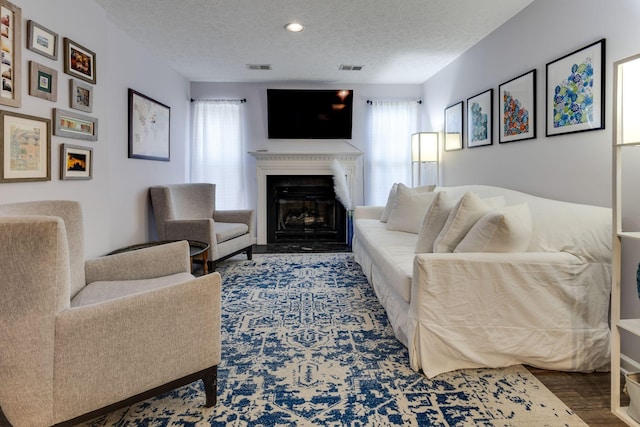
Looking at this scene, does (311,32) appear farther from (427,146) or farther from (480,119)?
(427,146)

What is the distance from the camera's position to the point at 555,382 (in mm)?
1881

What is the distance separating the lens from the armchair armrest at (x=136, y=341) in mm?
1301

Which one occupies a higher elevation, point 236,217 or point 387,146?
point 387,146

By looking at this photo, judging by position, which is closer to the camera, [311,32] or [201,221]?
[311,32]

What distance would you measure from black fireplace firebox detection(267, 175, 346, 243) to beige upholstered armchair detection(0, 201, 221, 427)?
155 inches

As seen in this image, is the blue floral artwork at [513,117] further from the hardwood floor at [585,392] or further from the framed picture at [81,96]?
the framed picture at [81,96]

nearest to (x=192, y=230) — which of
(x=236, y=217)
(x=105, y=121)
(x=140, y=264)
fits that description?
(x=236, y=217)

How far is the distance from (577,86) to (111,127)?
12.2 feet

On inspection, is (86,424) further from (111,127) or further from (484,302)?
(111,127)

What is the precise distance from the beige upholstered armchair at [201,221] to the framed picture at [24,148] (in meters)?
1.49

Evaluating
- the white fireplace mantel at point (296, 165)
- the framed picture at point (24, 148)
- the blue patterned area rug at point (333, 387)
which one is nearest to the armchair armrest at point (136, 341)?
the blue patterned area rug at point (333, 387)

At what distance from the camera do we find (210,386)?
167 centimetres

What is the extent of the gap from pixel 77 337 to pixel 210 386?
2.01ft

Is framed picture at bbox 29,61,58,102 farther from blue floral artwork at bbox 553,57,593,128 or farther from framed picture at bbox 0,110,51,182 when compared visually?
blue floral artwork at bbox 553,57,593,128
